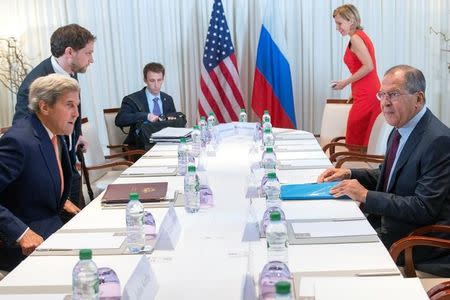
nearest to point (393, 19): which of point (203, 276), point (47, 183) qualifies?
point (47, 183)

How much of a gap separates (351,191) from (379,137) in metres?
1.86

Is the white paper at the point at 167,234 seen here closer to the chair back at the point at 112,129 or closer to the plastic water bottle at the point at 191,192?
the plastic water bottle at the point at 191,192

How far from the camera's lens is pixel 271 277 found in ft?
4.88

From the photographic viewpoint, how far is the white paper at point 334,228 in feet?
6.77

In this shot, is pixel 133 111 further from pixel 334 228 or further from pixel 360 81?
pixel 334 228

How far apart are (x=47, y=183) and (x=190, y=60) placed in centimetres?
389

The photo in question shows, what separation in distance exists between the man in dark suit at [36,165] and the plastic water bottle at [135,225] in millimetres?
552

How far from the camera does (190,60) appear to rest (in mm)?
6391

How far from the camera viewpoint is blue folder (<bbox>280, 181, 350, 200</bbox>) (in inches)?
102

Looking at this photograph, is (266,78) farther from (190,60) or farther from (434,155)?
(434,155)

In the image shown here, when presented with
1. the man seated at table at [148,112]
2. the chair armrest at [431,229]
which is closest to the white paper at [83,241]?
the chair armrest at [431,229]

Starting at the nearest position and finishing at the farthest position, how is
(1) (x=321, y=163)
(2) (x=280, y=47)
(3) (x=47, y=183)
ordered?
(3) (x=47, y=183), (1) (x=321, y=163), (2) (x=280, y=47)

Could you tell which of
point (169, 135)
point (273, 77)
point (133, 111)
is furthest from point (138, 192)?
point (273, 77)

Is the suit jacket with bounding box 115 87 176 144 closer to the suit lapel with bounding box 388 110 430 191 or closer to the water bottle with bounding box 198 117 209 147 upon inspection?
the water bottle with bounding box 198 117 209 147
